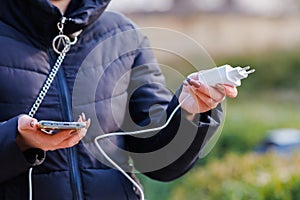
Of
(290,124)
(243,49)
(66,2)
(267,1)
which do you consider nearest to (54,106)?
(66,2)

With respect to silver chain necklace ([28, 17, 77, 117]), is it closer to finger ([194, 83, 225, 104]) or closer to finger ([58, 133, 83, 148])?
finger ([58, 133, 83, 148])

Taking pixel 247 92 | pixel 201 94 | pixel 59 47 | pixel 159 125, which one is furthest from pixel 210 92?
pixel 247 92

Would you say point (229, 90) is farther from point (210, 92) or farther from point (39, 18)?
point (39, 18)

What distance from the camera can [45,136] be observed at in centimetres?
220

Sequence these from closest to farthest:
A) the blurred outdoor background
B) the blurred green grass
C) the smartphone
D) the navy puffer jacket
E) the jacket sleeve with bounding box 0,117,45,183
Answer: the smartphone, the jacket sleeve with bounding box 0,117,45,183, the navy puffer jacket, the blurred outdoor background, the blurred green grass

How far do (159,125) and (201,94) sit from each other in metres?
0.26

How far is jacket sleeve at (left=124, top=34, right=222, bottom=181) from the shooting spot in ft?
8.30

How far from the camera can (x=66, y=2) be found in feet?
8.52

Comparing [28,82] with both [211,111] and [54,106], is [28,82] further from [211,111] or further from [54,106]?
[211,111]

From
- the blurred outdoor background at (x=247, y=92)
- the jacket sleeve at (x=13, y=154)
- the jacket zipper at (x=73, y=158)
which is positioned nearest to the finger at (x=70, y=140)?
the jacket sleeve at (x=13, y=154)

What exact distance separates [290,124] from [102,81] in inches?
243

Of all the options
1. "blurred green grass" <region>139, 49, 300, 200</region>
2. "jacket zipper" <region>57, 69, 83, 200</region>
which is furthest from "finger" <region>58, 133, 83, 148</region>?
"blurred green grass" <region>139, 49, 300, 200</region>

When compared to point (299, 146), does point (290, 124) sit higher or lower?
lower

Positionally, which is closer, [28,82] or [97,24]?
[28,82]
